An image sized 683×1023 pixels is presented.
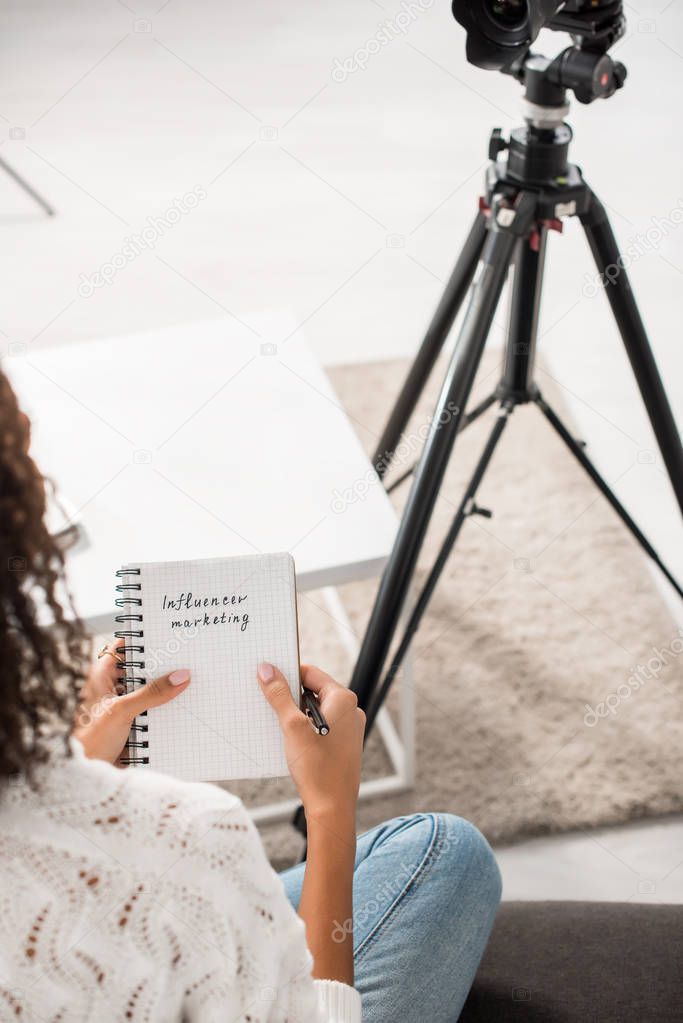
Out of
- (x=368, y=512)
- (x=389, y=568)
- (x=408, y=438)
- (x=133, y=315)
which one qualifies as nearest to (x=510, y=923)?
(x=389, y=568)

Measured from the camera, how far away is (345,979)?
74cm

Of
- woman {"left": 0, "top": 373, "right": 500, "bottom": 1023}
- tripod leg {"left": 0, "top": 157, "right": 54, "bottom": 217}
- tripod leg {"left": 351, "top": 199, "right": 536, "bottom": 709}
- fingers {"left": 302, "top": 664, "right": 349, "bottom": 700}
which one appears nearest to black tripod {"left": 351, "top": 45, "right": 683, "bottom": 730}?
tripod leg {"left": 351, "top": 199, "right": 536, "bottom": 709}

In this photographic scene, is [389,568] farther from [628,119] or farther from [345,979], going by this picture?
[628,119]

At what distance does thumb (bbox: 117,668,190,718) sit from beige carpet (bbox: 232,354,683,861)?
2.06 ft

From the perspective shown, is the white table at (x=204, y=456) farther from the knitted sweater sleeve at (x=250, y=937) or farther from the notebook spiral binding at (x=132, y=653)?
the knitted sweater sleeve at (x=250, y=937)

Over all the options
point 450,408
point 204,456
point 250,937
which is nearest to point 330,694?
point 250,937

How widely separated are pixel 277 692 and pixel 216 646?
7 centimetres

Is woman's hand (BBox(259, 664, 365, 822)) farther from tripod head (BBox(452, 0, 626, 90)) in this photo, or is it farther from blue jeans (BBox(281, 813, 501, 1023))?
tripod head (BBox(452, 0, 626, 90))

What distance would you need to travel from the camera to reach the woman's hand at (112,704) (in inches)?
33.6

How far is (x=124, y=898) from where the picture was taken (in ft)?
1.77

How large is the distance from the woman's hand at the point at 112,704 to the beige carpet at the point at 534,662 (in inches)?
24.7

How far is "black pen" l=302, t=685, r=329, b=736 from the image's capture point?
2.74ft

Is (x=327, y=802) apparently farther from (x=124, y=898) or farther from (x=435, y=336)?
(x=435, y=336)

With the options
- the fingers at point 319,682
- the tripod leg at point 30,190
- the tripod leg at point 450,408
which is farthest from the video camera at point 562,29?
the tripod leg at point 30,190
